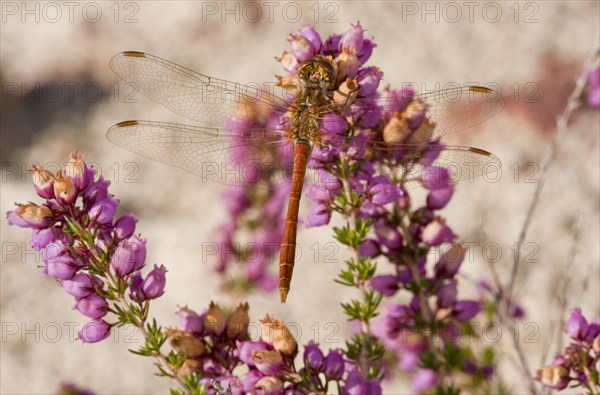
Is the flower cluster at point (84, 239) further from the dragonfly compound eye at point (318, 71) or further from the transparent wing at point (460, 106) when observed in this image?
the transparent wing at point (460, 106)

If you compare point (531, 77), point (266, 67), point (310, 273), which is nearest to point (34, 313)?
point (310, 273)

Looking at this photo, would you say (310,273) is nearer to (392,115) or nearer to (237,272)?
(237,272)

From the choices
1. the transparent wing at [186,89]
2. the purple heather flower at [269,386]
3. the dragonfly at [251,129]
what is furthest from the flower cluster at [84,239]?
the transparent wing at [186,89]

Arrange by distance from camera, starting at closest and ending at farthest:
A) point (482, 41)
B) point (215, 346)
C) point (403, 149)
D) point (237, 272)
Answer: point (215, 346)
point (403, 149)
point (237, 272)
point (482, 41)

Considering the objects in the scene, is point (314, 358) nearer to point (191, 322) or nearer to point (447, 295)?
point (191, 322)

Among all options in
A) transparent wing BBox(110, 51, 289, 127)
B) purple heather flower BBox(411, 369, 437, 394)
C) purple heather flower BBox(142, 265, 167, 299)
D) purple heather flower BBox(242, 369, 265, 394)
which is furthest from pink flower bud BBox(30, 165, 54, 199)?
purple heather flower BBox(411, 369, 437, 394)
